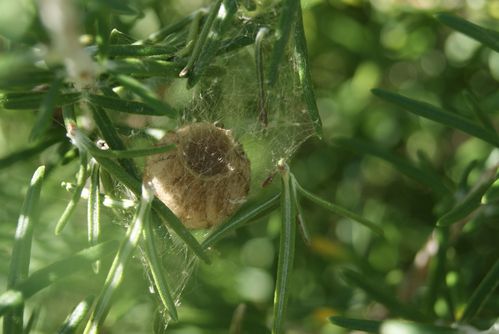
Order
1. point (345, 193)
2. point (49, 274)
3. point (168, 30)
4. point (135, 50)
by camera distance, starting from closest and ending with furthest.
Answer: point (49, 274) → point (135, 50) → point (168, 30) → point (345, 193)

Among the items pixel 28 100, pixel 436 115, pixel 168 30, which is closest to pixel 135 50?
pixel 28 100

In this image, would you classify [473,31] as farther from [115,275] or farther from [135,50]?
[115,275]

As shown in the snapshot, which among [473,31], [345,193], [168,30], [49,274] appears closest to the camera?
[49,274]

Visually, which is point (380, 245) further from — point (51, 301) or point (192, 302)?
point (51, 301)

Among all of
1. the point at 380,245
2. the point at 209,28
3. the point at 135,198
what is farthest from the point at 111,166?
the point at 380,245

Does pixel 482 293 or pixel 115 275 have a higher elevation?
pixel 115 275

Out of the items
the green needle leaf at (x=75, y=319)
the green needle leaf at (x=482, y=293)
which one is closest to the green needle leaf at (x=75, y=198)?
the green needle leaf at (x=75, y=319)

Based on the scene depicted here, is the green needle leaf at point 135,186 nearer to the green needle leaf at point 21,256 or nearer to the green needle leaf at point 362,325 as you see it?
the green needle leaf at point 21,256
